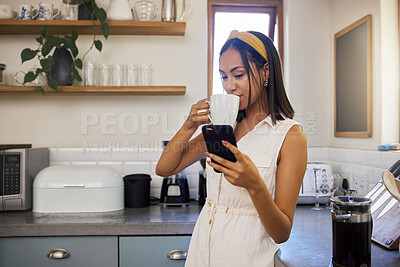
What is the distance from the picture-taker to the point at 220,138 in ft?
2.72

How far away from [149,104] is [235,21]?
0.86m

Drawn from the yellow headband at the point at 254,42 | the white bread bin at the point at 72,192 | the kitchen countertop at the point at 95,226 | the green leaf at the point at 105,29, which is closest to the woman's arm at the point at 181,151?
the yellow headband at the point at 254,42

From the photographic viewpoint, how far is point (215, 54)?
258 centimetres

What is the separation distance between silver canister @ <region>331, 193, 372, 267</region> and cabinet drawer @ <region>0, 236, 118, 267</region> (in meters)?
1.11

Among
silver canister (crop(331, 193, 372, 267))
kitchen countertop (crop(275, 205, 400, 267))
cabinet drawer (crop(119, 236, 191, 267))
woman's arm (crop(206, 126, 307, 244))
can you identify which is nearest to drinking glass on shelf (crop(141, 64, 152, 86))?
cabinet drawer (crop(119, 236, 191, 267))

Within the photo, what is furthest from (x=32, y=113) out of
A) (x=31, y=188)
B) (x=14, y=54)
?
(x=31, y=188)

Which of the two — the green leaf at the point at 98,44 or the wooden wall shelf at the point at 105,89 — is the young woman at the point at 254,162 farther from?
the green leaf at the point at 98,44

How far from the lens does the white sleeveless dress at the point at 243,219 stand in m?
1.02

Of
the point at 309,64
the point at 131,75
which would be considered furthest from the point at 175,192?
the point at 309,64

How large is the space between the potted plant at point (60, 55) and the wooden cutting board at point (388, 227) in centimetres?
169

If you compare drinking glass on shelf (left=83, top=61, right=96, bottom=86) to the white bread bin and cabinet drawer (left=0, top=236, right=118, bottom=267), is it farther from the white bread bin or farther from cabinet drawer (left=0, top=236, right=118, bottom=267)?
cabinet drawer (left=0, top=236, right=118, bottom=267)

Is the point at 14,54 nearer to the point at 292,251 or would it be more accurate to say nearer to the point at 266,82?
the point at 266,82

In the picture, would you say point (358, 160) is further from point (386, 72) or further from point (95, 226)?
point (95, 226)

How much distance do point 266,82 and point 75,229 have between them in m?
1.18
